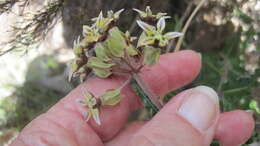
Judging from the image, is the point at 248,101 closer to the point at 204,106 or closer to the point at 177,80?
the point at 177,80

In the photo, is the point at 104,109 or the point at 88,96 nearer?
the point at 88,96

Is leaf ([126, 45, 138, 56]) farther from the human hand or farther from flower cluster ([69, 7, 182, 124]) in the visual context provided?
the human hand

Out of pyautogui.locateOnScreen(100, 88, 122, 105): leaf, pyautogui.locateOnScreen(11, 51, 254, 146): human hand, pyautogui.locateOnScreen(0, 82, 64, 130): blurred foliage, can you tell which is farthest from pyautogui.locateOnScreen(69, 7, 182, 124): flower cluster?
pyautogui.locateOnScreen(0, 82, 64, 130): blurred foliage

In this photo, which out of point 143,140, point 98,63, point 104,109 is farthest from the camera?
point 104,109

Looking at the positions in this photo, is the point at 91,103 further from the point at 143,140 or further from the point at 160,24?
the point at 160,24

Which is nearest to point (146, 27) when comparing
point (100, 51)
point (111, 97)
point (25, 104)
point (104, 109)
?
point (100, 51)

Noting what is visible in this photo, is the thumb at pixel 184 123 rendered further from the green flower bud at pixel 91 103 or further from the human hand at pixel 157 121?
the green flower bud at pixel 91 103

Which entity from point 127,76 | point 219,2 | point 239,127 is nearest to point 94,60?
point 127,76
